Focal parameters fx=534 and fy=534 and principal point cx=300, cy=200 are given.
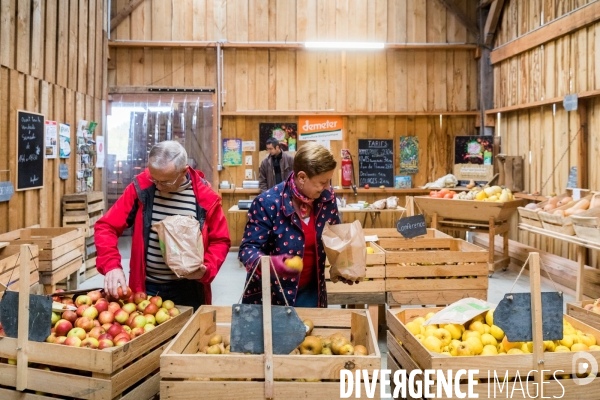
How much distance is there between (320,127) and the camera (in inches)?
349

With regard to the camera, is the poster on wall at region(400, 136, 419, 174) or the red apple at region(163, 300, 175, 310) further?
the poster on wall at region(400, 136, 419, 174)

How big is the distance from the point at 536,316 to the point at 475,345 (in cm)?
31

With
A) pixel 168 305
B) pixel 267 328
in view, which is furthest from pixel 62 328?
pixel 267 328

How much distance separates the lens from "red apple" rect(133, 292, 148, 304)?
7.88ft

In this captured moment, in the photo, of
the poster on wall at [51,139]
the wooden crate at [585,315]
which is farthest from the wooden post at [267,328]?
the poster on wall at [51,139]

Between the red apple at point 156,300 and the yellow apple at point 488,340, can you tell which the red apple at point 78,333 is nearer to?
the red apple at point 156,300

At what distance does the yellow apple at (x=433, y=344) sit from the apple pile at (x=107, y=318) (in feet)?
3.55

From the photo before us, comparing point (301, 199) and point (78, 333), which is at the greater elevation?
point (301, 199)

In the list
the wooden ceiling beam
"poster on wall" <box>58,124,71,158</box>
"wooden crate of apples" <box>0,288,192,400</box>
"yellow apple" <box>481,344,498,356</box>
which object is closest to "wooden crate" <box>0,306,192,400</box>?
"wooden crate of apples" <box>0,288,192,400</box>

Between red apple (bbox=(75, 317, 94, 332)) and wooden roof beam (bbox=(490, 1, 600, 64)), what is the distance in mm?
5948

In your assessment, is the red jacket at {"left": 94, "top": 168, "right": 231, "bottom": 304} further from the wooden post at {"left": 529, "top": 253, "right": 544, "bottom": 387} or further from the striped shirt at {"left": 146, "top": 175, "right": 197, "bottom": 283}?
the wooden post at {"left": 529, "top": 253, "right": 544, "bottom": 387}

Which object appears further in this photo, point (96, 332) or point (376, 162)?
point (376, 162)

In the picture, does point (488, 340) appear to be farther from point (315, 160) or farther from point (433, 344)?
point (315, 160)

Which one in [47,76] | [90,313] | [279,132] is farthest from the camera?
[279,132]
